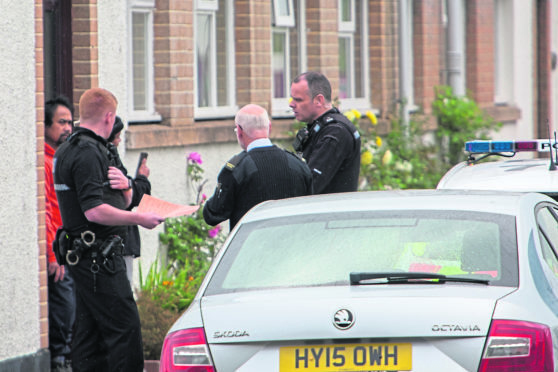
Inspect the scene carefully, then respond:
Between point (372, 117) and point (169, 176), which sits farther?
point (372, 117)

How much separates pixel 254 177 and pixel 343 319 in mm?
2722

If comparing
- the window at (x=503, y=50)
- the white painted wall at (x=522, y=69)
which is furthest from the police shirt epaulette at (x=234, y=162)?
the window at (x=503, y=50)

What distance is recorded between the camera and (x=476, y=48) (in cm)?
1853

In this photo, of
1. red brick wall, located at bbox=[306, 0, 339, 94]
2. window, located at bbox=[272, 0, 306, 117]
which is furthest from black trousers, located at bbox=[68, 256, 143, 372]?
red brick wall, located at bbox=[306, 0, 339, 94]

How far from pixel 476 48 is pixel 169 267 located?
31.3ft

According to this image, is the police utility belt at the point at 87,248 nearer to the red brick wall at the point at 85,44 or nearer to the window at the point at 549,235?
the window at the point at 549,235

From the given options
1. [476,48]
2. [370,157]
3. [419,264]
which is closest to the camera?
[419,264]

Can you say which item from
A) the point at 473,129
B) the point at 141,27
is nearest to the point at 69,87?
the point at 141,27

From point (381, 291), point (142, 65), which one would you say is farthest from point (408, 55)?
point (381, 291)

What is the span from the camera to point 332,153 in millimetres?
8055

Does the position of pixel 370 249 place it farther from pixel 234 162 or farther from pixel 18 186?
pixel 18 186

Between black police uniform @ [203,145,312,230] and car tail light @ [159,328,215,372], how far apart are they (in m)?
2.45

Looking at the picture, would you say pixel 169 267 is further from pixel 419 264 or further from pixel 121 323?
pixel 419 264

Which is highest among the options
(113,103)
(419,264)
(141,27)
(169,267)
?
(141,27)
